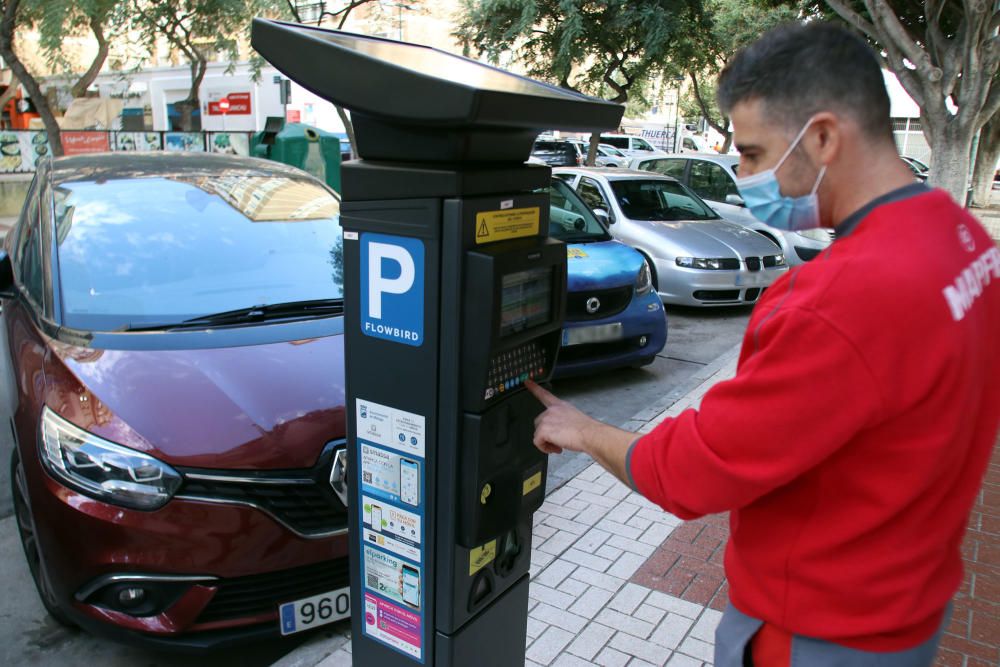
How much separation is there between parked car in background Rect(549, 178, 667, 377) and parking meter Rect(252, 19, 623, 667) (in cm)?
360

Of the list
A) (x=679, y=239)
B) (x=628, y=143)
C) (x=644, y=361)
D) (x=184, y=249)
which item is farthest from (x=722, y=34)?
(x=184, y=249)

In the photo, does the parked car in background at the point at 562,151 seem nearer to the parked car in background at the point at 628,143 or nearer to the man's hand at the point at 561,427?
the parked car in background at the point at 628,143

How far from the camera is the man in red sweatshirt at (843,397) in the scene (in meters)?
1.19

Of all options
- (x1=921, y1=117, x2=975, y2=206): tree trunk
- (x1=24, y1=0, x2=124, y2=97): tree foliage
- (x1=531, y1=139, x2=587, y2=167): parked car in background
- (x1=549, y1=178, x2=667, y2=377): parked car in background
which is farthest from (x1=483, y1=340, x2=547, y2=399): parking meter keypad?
(x1=531, y1=139, x2=587, y2=167): parked car in background

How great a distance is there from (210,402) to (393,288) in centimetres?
127

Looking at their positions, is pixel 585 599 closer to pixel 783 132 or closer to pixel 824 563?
pixel 824 563

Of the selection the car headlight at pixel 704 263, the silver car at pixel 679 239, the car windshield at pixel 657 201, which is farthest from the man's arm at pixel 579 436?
the car windshield at pixel 657 201

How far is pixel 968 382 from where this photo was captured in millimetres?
1240

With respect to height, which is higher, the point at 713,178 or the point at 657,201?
the point at 713,178

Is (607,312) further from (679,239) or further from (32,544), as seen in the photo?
(32,544)

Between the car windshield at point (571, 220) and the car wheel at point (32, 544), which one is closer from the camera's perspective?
the car wheel at point (32, 544)

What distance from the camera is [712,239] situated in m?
8.37

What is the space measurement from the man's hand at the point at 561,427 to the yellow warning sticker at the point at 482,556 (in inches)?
13.6

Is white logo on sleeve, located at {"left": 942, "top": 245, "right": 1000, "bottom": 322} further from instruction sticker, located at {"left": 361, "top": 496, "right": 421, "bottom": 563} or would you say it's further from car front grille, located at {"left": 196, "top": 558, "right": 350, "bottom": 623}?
car front grille, located at {"left": 196, "top": 558, "right": 350, "bottom": 623}
